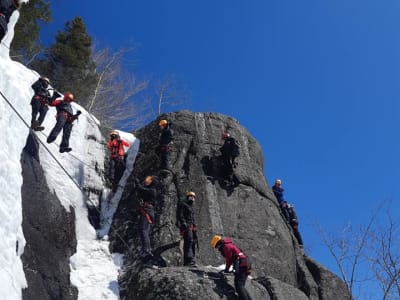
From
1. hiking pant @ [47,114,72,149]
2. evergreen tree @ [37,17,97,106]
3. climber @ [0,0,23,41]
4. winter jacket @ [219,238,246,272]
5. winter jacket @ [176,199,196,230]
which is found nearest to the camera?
climber @ [0,0,23,41]

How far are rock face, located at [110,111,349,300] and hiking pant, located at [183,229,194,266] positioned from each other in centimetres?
38

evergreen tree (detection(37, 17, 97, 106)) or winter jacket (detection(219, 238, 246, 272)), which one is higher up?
evergreen tree (detection(37, 17, 97, 106))

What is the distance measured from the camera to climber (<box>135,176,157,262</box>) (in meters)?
11.0

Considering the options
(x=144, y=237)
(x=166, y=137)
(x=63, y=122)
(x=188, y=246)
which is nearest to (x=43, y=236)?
(x=144, y=237)

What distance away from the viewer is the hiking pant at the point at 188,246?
11.0m

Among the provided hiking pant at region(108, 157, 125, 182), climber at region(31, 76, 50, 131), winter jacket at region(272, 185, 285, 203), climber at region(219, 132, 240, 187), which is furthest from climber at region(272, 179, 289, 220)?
climber at region(31, 76, 50, 131)

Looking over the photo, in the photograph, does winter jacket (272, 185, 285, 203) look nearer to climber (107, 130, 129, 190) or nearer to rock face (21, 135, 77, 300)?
climber (107, 130, 129, 190)

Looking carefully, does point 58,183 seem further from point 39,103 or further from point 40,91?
point 40,91

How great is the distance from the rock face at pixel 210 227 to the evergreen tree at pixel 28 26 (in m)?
10.3

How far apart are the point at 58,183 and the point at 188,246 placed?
167 inches

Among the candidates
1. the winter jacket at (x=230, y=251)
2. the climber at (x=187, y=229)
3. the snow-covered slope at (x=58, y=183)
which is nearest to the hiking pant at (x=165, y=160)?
the snow-covered slope at (x=58, y=183)

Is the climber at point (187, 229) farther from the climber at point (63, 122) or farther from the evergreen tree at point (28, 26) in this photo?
the evergreen tree at point (28, 26)

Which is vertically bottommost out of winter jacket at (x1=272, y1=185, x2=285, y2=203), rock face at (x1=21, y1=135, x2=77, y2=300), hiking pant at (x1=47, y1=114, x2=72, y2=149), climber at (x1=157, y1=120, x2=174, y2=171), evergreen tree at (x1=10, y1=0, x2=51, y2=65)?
rock face at (x1=21, y1=135, x2=77, y2=300)

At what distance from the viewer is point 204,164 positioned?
14789 millimetres
